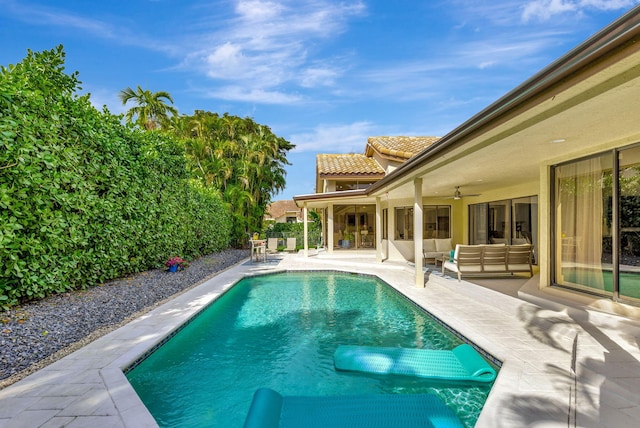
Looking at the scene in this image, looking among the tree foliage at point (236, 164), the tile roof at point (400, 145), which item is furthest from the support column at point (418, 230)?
the tree foliage at point (236, 164)

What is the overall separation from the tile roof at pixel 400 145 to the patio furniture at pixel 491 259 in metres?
7.01

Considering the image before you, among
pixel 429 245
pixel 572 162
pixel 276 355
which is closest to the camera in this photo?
pixel 276 355

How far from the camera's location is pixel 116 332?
561cm

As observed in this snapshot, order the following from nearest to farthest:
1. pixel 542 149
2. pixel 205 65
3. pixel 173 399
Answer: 1. pixel 173 399
2. pixel 542 149
3. pixel 205 65

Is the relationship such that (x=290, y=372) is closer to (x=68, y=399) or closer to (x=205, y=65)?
(x=68, y=399)

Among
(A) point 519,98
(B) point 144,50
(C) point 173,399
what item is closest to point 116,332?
(C) point 173,399

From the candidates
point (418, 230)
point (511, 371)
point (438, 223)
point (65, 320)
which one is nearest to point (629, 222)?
point (511, 371)

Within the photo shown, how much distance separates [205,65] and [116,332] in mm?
12668

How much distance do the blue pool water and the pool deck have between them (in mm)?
389

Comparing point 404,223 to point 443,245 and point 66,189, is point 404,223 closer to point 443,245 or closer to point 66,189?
point 443,245

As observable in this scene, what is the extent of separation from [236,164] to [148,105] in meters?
6.88

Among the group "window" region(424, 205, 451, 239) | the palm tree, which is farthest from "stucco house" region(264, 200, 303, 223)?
"window" region(424, 205, 451, 239)

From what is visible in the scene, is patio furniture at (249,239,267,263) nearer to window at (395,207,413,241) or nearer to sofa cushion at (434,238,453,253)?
window at (395,207,413,241)

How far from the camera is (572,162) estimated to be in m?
6.85
